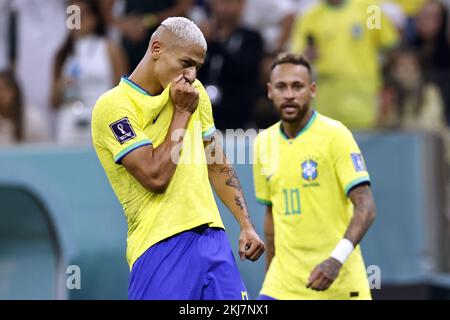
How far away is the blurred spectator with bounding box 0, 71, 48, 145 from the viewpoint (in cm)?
1065

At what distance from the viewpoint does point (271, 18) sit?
37.6 ft

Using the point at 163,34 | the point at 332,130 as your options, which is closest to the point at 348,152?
the point at 332,130

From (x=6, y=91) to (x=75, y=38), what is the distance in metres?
0.97

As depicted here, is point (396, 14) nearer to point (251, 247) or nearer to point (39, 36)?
point (39, 36)

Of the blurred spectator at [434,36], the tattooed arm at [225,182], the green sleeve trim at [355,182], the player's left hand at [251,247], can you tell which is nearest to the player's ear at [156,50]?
the tattooed arm at [225,182]

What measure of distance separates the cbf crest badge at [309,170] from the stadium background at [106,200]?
2.94 m

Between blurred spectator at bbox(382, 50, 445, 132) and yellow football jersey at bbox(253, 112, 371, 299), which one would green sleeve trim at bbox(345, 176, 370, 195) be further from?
blurred spectator at bbox(382, 50, 445, 132)

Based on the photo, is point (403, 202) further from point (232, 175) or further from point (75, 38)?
point (232, 175)

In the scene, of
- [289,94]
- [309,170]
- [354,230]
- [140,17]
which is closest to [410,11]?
[140,17]

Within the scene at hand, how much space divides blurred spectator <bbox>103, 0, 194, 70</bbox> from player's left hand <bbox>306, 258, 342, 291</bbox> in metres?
4.78

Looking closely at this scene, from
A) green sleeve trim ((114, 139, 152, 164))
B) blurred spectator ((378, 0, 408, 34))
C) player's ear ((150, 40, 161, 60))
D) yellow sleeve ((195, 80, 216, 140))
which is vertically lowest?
green sleeve trim ((114, 139, 152, 164))

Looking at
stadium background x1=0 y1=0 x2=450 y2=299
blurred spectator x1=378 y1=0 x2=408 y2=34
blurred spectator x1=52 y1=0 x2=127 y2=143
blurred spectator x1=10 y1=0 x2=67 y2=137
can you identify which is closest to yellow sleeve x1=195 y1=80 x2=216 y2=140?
stadium background x1=0 y1=0 x2=450 y2=299

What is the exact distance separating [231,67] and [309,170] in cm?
344
